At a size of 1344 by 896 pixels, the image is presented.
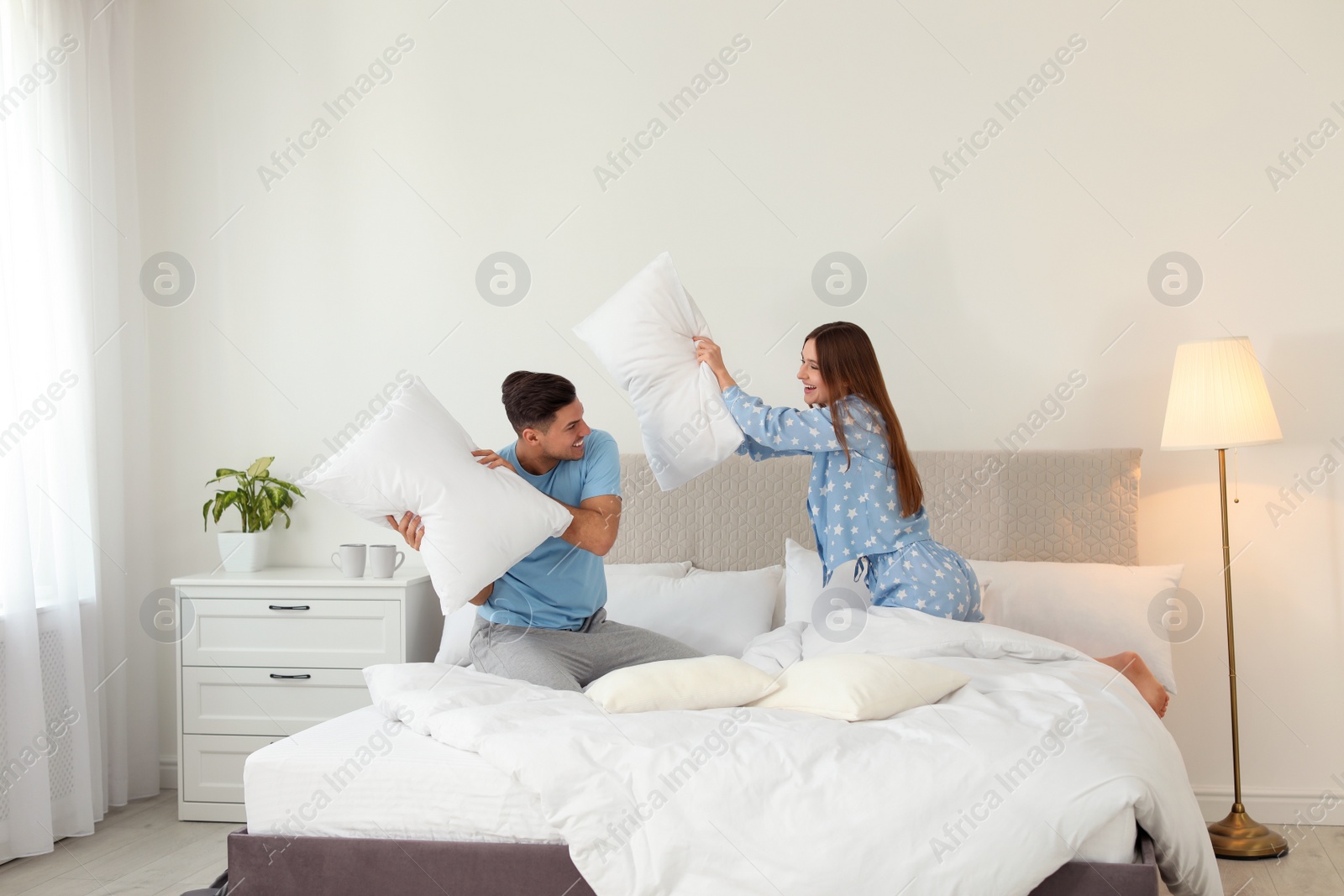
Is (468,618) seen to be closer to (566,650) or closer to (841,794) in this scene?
(566,650)

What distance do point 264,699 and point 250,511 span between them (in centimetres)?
65

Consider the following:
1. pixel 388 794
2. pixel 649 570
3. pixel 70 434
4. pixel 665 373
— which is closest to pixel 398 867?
pixel 388 794

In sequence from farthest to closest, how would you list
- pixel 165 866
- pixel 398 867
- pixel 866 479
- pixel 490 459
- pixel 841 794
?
pixel 165 866 → pixel 866 479 → pixel 490 459 → pixel 398 867 → pixel 841 794

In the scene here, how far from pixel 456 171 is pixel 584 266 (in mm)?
553

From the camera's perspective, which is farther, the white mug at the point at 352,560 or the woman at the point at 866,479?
the white mug at the point at 352,560

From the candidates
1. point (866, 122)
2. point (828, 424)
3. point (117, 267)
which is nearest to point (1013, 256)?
point (866, 122)

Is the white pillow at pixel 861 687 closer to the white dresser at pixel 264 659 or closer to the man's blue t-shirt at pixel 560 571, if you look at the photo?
the man's blue t-shirt at pixel 560 571

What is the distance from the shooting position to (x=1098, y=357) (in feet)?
10.3

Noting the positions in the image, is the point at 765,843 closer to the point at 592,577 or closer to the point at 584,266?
the point at 592,577

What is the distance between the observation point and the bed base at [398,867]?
1661 millimetres

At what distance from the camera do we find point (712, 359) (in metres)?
2.41

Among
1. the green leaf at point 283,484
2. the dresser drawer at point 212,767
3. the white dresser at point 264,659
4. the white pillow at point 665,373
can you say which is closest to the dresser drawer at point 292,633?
the white dresser at point 264,659

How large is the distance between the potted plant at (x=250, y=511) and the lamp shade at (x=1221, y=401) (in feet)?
9.06

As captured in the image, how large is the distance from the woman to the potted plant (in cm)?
173
